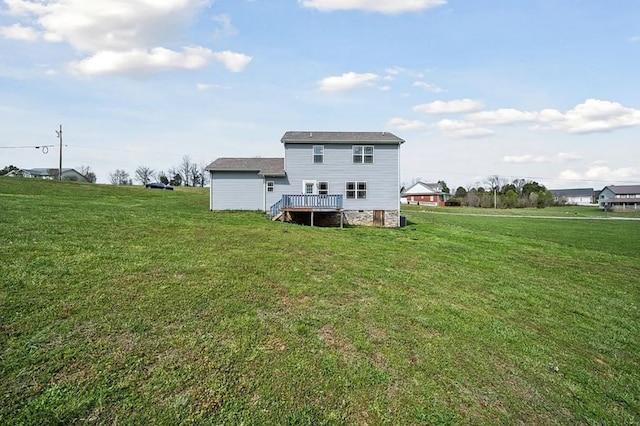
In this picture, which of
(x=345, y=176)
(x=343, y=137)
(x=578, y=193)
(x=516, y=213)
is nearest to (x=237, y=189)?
(x=345, y=176)

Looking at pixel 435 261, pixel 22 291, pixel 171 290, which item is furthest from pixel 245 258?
pixel 435 261

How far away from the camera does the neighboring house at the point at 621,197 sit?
7638 cm

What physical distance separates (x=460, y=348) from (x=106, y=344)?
521 centimetres

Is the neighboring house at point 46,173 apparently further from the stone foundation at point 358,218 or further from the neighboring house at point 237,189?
the stone foundation at point 358,218

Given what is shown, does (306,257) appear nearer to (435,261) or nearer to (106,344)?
(435,261)

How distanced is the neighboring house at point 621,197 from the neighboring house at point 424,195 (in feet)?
112

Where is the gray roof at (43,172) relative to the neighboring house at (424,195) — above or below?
above


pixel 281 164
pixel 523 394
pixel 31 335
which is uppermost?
pixel 281 164

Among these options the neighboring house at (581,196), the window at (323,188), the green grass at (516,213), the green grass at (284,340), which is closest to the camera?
the green grass at (284,340)

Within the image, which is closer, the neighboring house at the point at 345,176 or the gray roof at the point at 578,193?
the neighboring house at the point at 345,176

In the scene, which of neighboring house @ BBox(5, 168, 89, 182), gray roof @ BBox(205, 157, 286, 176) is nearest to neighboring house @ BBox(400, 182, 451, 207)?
gray roof @ BBox(205, 157, 286, 176)

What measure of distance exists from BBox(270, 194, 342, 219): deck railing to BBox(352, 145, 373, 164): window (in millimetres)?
2792

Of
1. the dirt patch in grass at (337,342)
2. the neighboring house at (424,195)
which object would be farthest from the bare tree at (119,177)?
the dirt patch in grass at (337,342)

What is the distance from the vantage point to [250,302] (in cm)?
641
